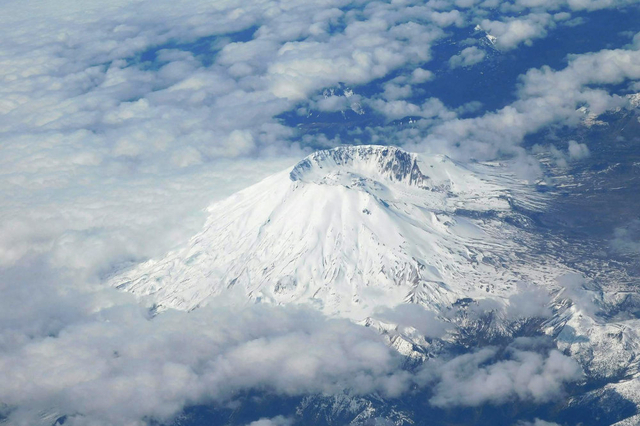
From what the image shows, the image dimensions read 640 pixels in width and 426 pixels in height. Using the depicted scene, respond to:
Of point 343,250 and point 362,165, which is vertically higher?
point 362,165

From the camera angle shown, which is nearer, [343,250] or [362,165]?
[343,250]

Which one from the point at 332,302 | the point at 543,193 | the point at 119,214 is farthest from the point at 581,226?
the point at 119,214

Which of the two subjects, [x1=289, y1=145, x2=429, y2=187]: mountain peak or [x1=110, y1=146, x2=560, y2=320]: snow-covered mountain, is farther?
[x1=289, y1=145, x2=429, y2=187]: mountain peak

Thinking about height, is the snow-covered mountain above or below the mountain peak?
below

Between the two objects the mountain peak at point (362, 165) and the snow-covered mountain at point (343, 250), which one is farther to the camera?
the mountain peak at point (362, 165)

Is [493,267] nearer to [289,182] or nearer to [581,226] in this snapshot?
[581,226]
